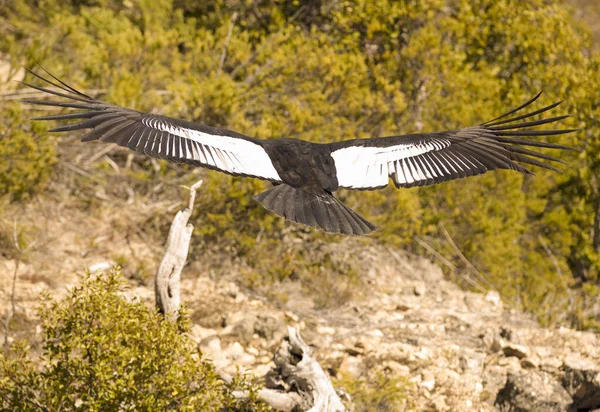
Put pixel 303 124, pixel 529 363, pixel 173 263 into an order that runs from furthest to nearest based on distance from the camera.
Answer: pixel 303 124 → pixel 529 363 → pixel 173 263

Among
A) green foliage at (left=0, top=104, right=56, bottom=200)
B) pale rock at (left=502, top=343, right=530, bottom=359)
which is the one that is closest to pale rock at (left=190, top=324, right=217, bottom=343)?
green foliage at (left=0, top=104, right=56, bottom=200)

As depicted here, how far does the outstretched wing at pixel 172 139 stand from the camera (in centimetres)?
500

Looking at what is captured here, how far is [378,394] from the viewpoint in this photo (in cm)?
644

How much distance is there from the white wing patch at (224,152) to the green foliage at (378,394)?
6.35 feet

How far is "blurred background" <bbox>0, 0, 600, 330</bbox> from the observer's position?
8.43 metres

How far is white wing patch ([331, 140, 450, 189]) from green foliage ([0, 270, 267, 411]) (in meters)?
1.58

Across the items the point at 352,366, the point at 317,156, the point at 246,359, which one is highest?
the point at 317,156

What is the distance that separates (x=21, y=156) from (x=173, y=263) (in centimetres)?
293

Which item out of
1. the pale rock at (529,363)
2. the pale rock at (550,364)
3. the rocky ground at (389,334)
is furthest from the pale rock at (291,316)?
the pale rock at (550,364)

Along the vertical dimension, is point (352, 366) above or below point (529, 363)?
below

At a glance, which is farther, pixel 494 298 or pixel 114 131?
pixel 494 298

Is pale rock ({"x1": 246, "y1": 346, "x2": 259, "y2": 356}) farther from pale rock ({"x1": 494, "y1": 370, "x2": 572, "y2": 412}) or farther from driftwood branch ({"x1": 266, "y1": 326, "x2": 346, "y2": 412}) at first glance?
pale rock ({"x1": 494, "y1": 370, "x2": 572, "y2": 412})

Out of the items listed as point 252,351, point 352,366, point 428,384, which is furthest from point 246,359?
point 428,384

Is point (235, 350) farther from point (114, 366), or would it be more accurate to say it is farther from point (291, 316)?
point (114, 366)
